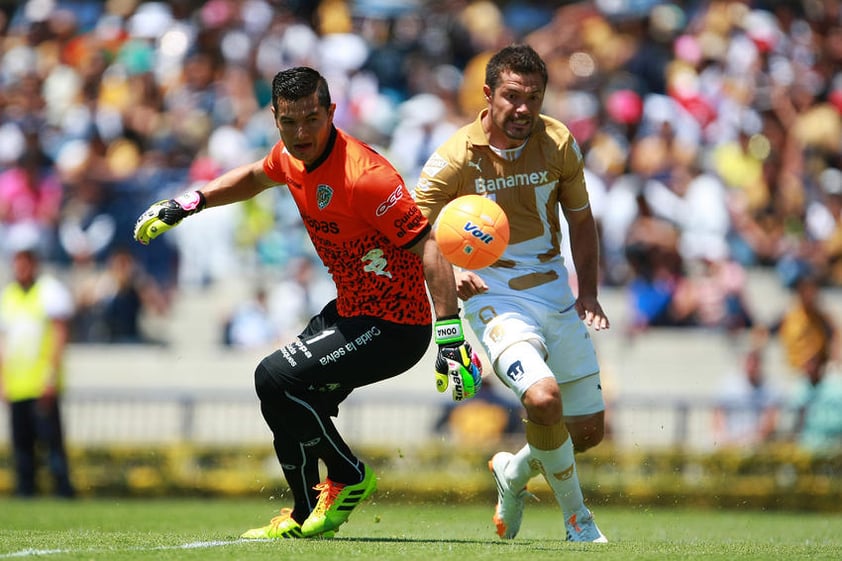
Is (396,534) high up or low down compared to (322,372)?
down

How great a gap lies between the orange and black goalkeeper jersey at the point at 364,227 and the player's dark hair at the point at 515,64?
1.13 m

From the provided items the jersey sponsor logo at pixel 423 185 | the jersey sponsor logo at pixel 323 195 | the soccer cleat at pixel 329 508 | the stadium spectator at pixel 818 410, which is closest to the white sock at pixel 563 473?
the soccer cleat at pixel 329 508

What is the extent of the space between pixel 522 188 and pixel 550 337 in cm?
97

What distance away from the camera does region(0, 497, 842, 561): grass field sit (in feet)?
24.2

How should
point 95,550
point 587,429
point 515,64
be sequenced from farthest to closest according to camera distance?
point 587,429 < point 515,64 < point 95,550

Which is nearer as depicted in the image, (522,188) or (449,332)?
(449,332)

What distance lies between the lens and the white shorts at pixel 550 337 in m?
8.73

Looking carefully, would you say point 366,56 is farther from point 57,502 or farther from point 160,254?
point 57,502

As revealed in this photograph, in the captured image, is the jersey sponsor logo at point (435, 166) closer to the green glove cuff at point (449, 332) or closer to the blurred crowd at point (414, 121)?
the green glove cuff at point (449, 332)

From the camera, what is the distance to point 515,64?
28.2 feet

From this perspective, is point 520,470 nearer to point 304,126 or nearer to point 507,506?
point 507,506

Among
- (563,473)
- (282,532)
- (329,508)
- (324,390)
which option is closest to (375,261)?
(324,390)

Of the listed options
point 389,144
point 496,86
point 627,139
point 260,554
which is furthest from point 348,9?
point 260,554

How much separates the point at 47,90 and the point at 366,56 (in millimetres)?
4893
